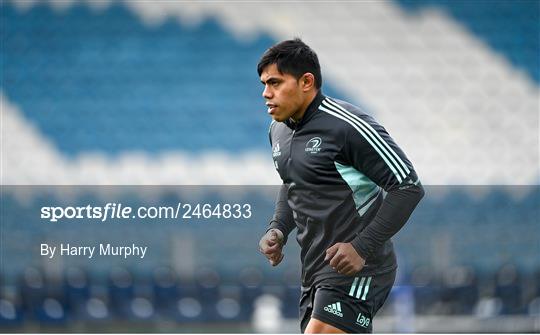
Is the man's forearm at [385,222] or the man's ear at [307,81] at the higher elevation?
the man's ear at [307,81]

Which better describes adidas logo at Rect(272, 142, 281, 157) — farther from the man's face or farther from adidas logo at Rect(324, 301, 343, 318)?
adidas logo at Rect(324, 301, 343, 318)

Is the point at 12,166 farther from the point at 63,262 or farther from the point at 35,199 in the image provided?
the point at 63,262

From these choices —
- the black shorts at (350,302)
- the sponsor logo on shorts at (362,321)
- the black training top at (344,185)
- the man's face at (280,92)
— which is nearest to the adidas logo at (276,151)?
the black training top at (344,185)

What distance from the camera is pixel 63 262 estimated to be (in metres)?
6.79

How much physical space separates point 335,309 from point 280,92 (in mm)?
617

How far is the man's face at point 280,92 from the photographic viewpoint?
8.77ft

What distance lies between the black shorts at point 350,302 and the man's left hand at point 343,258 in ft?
0.29

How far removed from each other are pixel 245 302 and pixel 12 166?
196 centimetres

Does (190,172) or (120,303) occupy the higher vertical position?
(190,172)

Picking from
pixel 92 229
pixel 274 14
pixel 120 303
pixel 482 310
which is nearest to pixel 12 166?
pixel 92 229

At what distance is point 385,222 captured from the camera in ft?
8.58

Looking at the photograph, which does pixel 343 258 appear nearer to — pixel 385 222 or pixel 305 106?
pixel 385 222

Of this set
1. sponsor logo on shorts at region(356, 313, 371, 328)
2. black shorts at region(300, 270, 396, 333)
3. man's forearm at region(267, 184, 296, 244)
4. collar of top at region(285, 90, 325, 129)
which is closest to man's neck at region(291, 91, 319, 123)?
collar of top at region(285, 90, 325, 129)

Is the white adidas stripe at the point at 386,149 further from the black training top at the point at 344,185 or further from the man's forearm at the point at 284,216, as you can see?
the man's forearm at the point at 284,216
